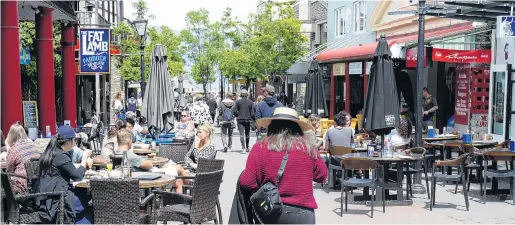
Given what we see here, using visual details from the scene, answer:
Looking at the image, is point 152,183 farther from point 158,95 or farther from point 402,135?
point 158,95

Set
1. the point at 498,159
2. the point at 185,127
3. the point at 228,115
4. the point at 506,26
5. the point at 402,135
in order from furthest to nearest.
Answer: the point at 228,115
the point at 185,127
the point at 506,26
the point at 402,135
the point at 498,159

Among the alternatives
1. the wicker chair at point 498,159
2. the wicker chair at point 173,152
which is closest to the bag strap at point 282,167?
the wicker chair at point 173,152

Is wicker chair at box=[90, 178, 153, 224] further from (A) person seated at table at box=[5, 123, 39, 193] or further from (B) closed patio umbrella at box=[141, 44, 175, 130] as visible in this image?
(B) closed patio umbrella at box=[141, 44, 175, 130]

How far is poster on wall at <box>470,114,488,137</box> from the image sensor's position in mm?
17953

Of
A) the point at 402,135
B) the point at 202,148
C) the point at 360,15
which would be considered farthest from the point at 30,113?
the point at 360,15

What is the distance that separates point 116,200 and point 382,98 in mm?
5598

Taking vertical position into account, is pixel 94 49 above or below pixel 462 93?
above

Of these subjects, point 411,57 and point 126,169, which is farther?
point 411,57

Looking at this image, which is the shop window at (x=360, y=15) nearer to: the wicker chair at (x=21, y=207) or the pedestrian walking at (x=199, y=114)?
the pedestrian walking at (x=199, y=114)

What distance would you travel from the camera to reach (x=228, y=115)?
19.0m

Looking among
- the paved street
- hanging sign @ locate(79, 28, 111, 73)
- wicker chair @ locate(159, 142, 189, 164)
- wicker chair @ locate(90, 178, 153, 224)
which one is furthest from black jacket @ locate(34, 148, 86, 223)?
hanging sign @ locate(79, 28, 111, 73)

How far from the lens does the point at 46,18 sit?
15.0 metres

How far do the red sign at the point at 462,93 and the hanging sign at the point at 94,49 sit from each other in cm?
1044

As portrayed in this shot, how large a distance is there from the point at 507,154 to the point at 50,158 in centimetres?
703
